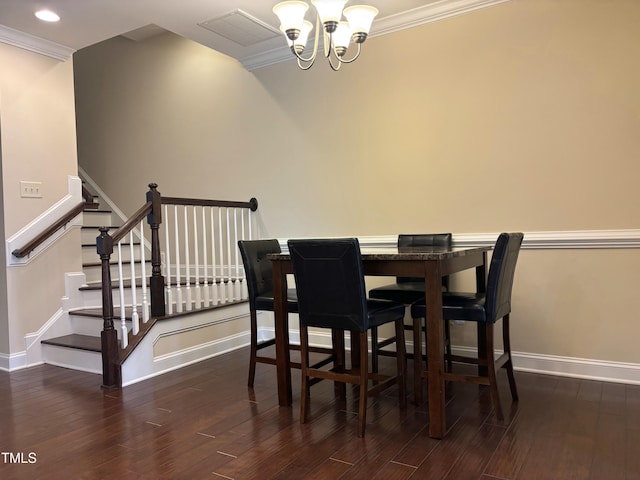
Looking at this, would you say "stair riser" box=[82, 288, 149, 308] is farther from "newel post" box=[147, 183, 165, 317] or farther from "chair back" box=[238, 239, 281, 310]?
"chair back" box=[238, 239, 281, 310]

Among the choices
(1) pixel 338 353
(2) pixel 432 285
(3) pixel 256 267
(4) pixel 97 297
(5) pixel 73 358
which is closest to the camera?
(2) pixel 432 285

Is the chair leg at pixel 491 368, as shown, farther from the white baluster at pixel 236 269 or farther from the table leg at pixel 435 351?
the white baluster at pixel 236 269

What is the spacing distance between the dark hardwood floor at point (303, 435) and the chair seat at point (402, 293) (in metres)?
0.60

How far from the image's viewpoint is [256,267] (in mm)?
3096

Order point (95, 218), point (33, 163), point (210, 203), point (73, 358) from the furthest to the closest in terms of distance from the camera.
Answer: point (95, 218) < point (210, 203) < point (33, 163) < point (73, 358)

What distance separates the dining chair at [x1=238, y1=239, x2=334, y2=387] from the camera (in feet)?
9.60

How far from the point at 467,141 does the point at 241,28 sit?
6.31 ft

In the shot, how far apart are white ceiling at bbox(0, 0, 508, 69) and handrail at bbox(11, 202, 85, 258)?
52.0 inches

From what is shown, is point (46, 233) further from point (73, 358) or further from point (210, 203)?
point (210, 203)

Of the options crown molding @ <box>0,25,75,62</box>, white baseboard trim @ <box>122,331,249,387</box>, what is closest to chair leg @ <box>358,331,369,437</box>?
white baseboard trim @ <box>122,331,249,387</box>

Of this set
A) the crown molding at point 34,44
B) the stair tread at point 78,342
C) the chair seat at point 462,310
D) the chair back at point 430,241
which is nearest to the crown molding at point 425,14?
the chair back at point 430,241

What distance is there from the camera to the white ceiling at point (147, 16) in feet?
10.2

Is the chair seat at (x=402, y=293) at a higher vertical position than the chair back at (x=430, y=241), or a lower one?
lower

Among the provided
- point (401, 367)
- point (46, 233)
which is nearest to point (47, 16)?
point (46, 233)
